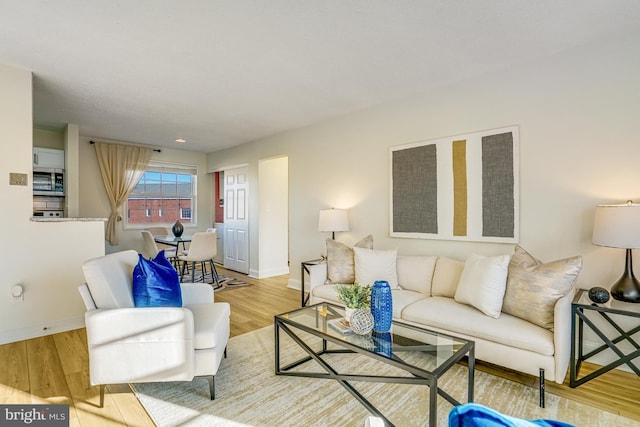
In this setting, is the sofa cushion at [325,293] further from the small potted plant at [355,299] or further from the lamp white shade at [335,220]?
the small potted plant at [355,299]

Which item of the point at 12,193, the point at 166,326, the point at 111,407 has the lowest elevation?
the point at 111,407

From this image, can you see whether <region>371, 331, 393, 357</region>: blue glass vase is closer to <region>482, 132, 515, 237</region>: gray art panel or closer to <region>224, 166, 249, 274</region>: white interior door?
<region>482, 132, 515, 237</region>: gray art panel

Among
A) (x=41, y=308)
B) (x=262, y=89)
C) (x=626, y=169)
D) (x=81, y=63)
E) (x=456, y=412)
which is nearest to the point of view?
(x=456, y=412)

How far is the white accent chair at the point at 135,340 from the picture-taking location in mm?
1839

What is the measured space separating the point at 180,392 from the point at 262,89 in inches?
110

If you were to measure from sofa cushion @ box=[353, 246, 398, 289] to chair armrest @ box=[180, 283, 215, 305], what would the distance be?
1.43 meters

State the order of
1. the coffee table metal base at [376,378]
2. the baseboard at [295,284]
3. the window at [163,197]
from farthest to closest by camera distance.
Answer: the window at [163,197] → the baseboard at [295,284] → the coffee table metal base at [376,378]

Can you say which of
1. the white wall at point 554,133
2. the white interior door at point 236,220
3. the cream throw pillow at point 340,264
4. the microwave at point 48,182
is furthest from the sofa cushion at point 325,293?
the microwave at point 48,182

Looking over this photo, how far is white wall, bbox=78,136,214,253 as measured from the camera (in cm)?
542

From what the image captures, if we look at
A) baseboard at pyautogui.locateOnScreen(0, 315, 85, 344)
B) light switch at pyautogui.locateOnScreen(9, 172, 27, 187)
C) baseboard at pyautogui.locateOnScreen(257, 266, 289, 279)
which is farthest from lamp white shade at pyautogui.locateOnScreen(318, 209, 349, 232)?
light switch at pyautogui.locateOnScreen(9, 172, 27, 187)

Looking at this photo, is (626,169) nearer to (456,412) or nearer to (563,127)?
(563,127)

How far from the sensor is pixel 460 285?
260 centimetres

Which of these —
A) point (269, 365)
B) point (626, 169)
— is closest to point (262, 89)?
point (269, 365)

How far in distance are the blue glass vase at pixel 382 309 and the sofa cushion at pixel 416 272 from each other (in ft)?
3.72
